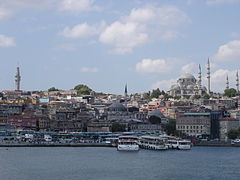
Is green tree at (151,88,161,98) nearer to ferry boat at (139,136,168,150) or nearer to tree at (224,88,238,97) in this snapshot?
tree at (224,88,238,97)

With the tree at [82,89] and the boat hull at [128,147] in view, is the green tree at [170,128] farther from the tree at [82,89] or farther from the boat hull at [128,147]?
the tree at [82,89]

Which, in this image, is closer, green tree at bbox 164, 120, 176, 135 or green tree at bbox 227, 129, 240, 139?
green tree at bbox 227, 129, 240, 139

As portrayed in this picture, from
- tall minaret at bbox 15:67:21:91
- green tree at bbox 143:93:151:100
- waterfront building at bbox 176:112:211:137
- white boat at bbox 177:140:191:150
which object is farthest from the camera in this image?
green tree at bbox 143:93:151:100

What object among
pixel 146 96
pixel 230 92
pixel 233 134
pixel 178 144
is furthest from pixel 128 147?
pixel 146 96

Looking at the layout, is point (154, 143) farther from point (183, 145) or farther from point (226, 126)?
point (226, 126)

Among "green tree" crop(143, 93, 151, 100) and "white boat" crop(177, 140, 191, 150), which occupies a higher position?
"green tree" crop(143, 93, 151, 100)

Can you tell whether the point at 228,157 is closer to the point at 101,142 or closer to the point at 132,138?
the point at 132,138

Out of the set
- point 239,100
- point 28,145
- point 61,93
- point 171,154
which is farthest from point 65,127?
point 61,93

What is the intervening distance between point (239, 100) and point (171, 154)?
54.9m

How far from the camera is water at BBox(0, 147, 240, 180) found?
3334cm

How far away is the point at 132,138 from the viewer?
51.9 metres

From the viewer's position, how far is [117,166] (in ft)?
124

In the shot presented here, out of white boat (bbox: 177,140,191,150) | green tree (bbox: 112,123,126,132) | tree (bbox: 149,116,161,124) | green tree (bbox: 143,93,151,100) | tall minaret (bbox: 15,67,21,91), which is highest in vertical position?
tall minaret (bbox: 15,67,21,91)

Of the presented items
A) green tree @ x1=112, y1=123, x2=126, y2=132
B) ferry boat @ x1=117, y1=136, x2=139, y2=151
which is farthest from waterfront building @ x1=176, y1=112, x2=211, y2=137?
ferry boat @ x1=117, y1=136, x2=139, y2=151
